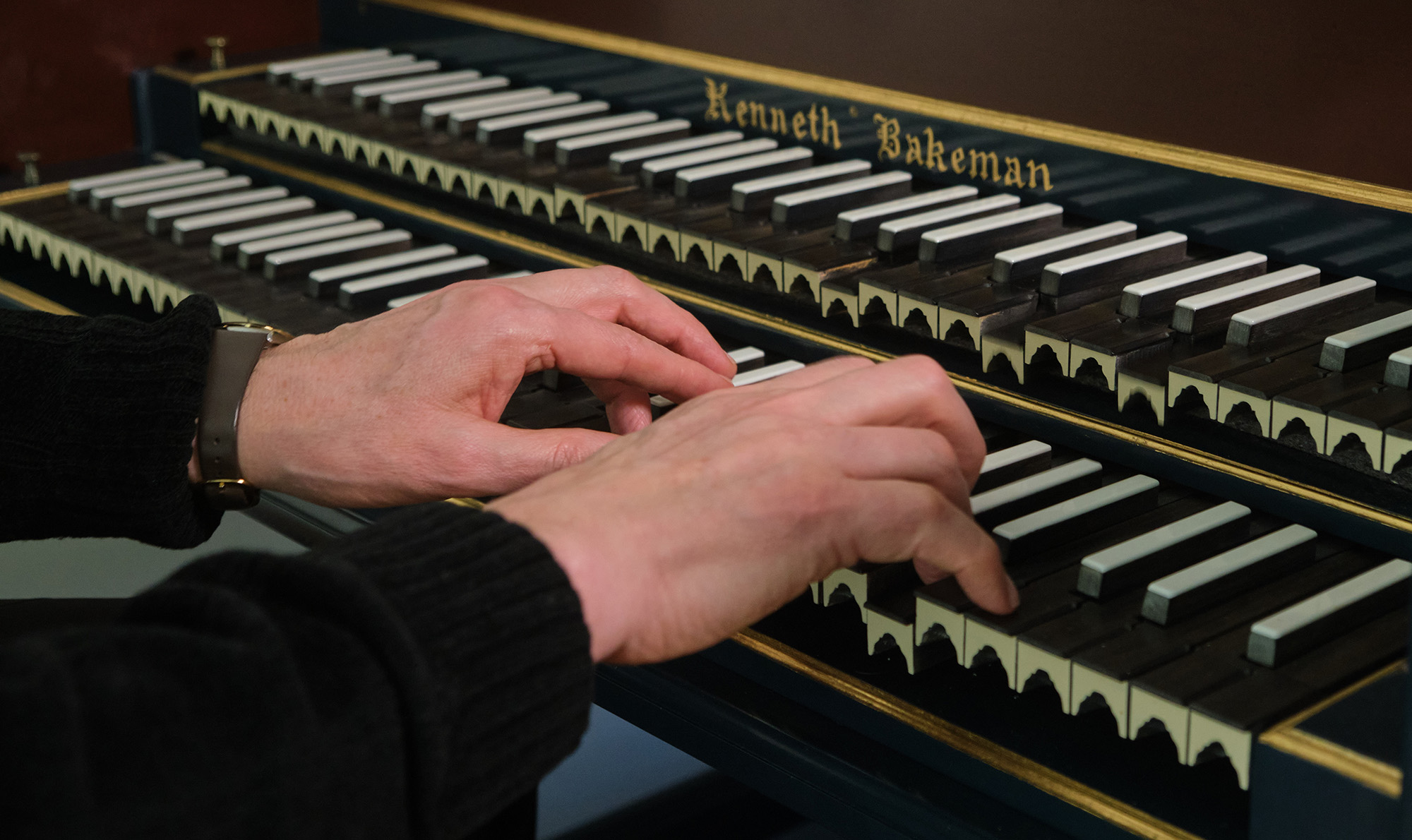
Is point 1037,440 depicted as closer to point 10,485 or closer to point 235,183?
point 10,485

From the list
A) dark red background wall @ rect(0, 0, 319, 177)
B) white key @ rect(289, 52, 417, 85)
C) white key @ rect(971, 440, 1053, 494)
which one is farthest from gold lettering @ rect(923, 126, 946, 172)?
dark red background wall @ rect(0, 0, 319, 177)

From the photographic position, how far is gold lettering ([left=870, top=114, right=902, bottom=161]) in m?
1.92

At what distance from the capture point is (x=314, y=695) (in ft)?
2.53

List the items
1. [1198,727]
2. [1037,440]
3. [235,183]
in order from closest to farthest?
[1198,727], [1037,440], [235,183]

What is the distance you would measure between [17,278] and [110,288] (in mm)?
281

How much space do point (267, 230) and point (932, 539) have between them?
4.70 ft

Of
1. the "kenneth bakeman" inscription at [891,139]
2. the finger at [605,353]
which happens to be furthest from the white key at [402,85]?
the finger at [605,353]

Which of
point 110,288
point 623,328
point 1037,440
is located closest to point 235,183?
point 110,288

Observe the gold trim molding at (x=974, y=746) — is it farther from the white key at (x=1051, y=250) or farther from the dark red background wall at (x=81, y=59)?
the dark red background wall at (x=81, y=59)

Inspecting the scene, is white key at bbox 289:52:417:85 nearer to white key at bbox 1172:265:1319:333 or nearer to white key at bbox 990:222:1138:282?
white key at bbox 990:222:1138:282

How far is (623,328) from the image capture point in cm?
127

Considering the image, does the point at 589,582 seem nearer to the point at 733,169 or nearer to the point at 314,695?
the point at 314,695

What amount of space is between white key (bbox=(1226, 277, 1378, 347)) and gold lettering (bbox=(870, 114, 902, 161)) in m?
0.66

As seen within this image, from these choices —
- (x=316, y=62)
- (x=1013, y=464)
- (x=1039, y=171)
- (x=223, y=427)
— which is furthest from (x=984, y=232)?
(x=316, y=62)
